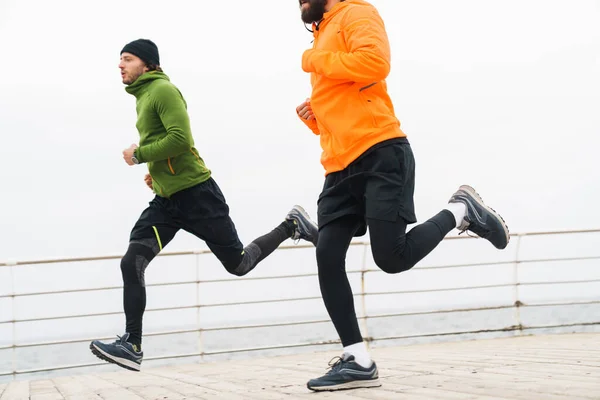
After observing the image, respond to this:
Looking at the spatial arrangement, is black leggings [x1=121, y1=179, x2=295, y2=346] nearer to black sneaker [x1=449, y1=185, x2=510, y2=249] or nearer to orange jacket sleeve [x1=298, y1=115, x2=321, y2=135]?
orange jacket sleeve [x1=298, y1=115, x2=321, y2=135]

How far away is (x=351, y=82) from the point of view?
11.8ft

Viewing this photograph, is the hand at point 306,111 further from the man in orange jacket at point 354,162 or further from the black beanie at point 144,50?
the black beanie at point 144,50

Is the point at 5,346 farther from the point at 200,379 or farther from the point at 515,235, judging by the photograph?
the point at 515,235

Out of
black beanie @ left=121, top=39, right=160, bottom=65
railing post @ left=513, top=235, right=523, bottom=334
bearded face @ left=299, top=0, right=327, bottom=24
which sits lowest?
railing post @ left=513, top=235, right=523, bottom=334

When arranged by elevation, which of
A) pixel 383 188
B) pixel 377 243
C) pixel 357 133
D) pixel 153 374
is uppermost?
pixel 357 133

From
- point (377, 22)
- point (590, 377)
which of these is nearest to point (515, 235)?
point (590, 377)

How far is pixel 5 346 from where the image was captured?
740 cm

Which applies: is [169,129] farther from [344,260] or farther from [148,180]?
[344,260]

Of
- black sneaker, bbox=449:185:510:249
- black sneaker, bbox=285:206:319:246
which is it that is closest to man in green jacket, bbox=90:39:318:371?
black sneaker, bbox=285:206:319:246

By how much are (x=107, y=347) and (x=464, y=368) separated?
6.66 feet

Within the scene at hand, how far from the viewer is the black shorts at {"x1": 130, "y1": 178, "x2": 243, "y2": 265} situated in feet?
15.6

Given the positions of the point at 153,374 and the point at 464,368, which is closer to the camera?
the point at 464,368

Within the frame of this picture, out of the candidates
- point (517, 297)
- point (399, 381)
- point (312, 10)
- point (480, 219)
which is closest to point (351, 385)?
point (399, 381)

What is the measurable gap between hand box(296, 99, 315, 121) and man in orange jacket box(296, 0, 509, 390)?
102mm
